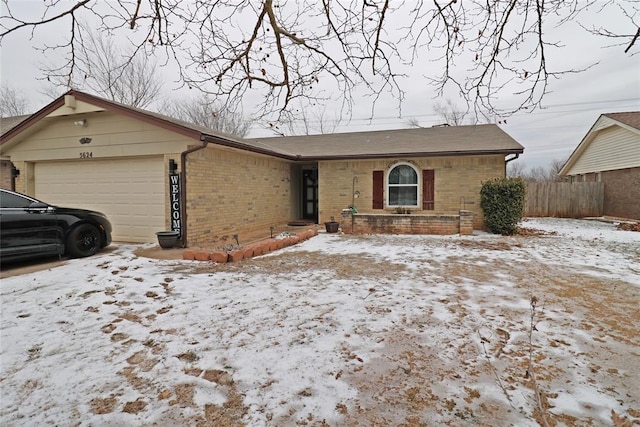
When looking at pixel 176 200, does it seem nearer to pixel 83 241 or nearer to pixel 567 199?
pixel 83 241

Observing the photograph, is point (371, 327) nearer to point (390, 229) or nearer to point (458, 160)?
point (390, 229)

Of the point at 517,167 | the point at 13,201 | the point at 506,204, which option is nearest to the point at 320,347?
the point at 13,201

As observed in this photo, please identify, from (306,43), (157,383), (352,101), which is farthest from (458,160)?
(157,383)

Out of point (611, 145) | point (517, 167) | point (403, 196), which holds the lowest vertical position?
point (403, 196)

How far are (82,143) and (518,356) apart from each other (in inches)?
383

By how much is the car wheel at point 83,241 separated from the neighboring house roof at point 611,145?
18.8 metres

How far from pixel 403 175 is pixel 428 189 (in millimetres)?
1004

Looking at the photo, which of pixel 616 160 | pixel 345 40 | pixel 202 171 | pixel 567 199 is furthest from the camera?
pixel 567 199

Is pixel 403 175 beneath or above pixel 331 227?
above

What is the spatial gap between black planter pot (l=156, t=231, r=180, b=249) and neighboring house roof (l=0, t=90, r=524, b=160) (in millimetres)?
2166

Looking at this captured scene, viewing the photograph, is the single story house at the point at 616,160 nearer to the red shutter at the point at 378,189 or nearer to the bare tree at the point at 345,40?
the red shutter at the point at 378,189

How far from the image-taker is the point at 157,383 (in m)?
2.25

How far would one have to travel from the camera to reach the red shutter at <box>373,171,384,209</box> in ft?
37.6

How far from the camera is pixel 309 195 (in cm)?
1405
